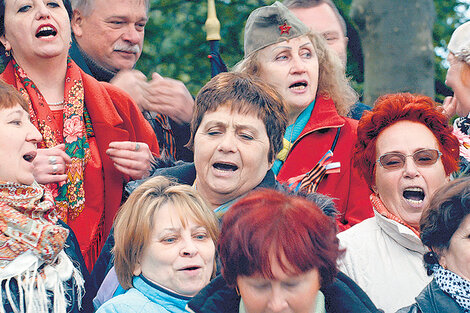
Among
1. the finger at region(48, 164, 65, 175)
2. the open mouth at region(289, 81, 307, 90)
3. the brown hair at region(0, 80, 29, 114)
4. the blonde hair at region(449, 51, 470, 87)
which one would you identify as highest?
the brown hair at region(0, 80, 29, 114)

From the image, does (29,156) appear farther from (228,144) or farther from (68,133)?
(228,144)

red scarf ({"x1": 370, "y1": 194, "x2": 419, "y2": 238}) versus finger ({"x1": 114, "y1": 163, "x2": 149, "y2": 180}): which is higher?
finger ({"x1": 114, "y1": 163, "x2": 149, "y2": 180})

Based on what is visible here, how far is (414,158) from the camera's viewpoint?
398 cm

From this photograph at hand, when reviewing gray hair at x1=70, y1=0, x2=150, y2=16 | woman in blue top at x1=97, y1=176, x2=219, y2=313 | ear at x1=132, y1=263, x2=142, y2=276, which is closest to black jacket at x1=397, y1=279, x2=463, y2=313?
woman in blue top at x1=97, y1=176, x2=219, y2=313

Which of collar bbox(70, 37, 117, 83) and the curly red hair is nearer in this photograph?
the curly red hair

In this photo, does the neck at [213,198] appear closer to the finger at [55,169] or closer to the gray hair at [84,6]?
the finger at [55,169]

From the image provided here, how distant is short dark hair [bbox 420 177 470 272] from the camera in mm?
3324

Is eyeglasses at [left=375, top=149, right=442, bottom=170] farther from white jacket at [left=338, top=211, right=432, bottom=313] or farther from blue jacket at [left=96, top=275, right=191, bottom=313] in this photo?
blue jacket at [left=96, top=275, right=191, bottom=313]

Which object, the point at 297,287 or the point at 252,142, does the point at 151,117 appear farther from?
the point at 297,287

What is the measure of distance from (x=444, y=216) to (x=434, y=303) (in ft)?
1.07

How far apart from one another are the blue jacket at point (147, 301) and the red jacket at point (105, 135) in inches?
34.8

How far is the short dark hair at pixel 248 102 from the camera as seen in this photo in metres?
4.13

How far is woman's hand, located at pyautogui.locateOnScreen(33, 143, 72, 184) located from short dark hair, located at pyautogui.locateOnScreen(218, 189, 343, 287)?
1.22 meters

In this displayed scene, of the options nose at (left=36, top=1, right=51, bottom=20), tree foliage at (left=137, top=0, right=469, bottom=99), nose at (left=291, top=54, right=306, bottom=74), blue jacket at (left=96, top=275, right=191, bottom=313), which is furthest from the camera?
tree foliage at (left=137, top=0, right=469, bottom=99)
